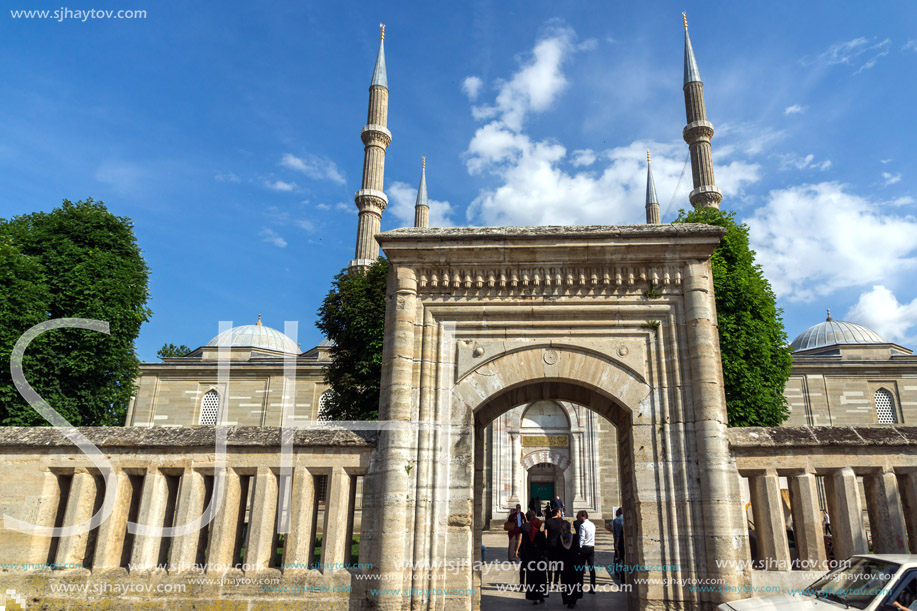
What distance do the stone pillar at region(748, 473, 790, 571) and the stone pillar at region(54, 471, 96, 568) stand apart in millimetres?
6973

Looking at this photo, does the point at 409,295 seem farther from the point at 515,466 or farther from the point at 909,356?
the point at 909,356

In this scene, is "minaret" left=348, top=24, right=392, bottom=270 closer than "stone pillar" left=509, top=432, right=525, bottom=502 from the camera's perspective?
No

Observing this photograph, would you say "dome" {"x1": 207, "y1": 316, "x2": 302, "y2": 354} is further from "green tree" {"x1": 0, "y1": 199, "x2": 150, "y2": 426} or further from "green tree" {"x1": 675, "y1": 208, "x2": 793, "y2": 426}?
"green tree" {"x1": 675, "y1": 208, "x2": 793, "y2": 426}

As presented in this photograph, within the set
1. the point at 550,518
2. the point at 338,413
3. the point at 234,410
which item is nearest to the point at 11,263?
the point at 338,413

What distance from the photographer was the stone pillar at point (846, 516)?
5.72 metres

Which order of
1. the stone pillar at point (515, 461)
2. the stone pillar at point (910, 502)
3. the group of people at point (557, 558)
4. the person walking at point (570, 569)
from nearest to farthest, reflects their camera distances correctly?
1. the stone pillar at point (910, 502)
2. the person walking at point (570, 569)
3. the group of people at point (557, 558)
4. the stone pillar at point (515, 461)

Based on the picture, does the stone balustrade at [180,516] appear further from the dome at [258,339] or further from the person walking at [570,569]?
the dome at [258,339]

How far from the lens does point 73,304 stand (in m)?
15.6

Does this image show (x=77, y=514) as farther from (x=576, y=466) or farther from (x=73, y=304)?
(x=576, y=466)

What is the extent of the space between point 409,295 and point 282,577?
324 cm

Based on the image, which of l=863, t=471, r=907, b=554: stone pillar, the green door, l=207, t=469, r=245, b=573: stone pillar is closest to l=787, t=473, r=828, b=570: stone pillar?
l=863, t=471, r=907, b=554: stone pillar

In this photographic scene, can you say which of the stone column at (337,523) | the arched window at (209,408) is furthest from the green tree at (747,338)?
the arched window at (209,408)

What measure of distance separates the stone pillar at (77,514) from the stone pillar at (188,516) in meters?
0.92

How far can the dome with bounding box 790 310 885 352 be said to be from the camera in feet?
108
